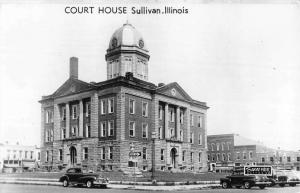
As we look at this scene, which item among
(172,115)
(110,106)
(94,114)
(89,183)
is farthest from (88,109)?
(89,183)

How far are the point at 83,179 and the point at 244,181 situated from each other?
9.36 meters

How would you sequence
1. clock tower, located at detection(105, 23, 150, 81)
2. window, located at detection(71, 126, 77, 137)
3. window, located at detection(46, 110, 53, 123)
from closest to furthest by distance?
clock tower, located at detection(105, 23, 150, 81) < window, located at detection(71, 126, 77, 137) < window, located at detection(46, 110, 53, 123)

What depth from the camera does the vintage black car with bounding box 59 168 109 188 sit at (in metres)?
25.8

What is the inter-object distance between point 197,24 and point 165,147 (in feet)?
86.9

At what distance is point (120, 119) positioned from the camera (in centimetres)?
4116

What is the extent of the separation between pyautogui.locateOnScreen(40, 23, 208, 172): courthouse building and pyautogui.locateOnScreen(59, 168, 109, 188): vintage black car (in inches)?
550

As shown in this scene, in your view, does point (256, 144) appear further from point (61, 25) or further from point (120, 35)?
point (61, 25)

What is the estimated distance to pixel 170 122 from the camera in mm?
48719

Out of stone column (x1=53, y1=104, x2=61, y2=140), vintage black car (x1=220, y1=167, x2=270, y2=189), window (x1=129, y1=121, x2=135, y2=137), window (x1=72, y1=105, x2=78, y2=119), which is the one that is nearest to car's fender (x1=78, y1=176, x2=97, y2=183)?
vintage black car (x1=220, y1=167, x2=270, y2=189)

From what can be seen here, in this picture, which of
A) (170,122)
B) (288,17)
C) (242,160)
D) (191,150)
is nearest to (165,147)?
(170,122)

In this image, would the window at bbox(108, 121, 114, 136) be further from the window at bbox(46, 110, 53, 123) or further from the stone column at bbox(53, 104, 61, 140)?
the window at bbox(46, 110, 53, 123)

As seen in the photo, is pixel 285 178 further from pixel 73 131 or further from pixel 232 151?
pixel 232 151

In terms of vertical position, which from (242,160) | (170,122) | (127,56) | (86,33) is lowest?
(242,160)

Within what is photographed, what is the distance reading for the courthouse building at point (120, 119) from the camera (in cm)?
4162
